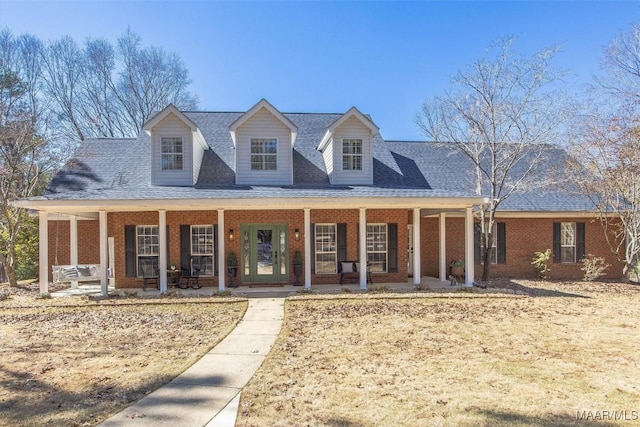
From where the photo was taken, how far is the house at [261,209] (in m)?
11.5

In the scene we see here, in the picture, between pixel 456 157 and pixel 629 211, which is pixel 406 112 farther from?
pixel 629 211

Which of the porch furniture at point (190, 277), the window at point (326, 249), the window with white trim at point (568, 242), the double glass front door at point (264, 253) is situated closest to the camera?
the porch furniture at point (190, 277)

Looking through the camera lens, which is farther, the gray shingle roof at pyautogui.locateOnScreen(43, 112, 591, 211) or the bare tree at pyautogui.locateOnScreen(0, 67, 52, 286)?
the bare tree at pyautogui.locateOnScreen(0, 67, 52, 286)

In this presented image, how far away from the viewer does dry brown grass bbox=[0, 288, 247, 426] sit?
166 inches

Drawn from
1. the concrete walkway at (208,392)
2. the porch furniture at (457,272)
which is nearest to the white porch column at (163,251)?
the concrete walkway at (208,392)

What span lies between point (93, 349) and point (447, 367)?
5765 mm

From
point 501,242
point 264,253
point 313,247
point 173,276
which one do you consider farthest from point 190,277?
A: point 501,242

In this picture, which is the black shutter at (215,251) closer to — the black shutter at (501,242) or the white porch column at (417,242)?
the white porch column at (417,242)

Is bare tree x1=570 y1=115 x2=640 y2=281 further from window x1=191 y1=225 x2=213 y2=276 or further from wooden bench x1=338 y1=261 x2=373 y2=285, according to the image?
window x1=191 y1=225 x2=213 y2=276

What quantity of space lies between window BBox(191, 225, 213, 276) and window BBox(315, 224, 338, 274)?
12.2 ft

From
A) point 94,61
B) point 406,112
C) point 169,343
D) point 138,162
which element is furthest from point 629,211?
point 94,61

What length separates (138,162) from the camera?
46.4 ft

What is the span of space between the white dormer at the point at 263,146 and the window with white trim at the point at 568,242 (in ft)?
37.9

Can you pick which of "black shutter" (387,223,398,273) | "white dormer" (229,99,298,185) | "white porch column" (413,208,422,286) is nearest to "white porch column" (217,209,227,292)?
"white dormer" (229,99,298,185)
